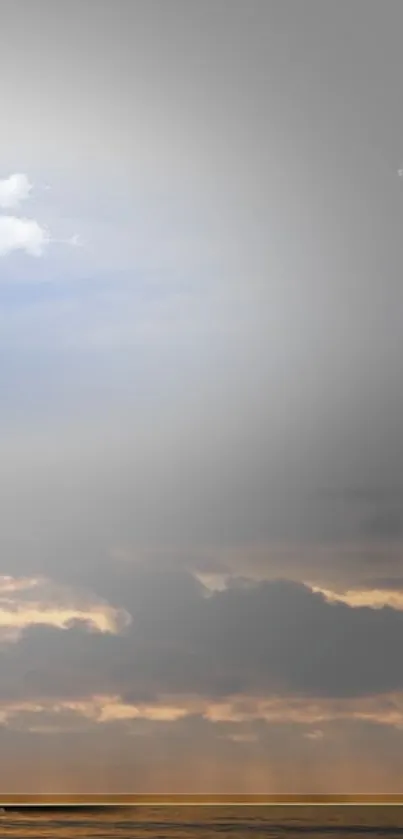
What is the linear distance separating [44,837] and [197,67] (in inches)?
56.6

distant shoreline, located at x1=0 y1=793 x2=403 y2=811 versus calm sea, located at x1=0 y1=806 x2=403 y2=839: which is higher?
distant shoreline, located at x1=0 y1=793 x2=403 y2=811

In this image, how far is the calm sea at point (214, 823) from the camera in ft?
5.84

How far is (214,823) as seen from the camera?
1792 millimetres

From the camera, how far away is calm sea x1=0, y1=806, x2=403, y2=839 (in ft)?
5.84

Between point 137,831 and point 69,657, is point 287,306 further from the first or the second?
point 137,831

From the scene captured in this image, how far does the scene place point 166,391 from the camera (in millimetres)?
1891

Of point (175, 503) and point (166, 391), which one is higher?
point (166, 391)

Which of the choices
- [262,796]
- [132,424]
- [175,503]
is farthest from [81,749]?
[132,424]

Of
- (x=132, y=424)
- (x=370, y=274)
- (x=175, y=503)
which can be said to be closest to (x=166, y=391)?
(x=132, y=424)

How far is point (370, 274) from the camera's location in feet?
6.16

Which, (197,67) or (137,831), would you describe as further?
(197,67)

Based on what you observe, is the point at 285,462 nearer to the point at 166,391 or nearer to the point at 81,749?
the point at 166,391

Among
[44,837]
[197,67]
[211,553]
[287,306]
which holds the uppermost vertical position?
[197,67]

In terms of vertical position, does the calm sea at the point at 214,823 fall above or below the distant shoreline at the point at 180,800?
below
